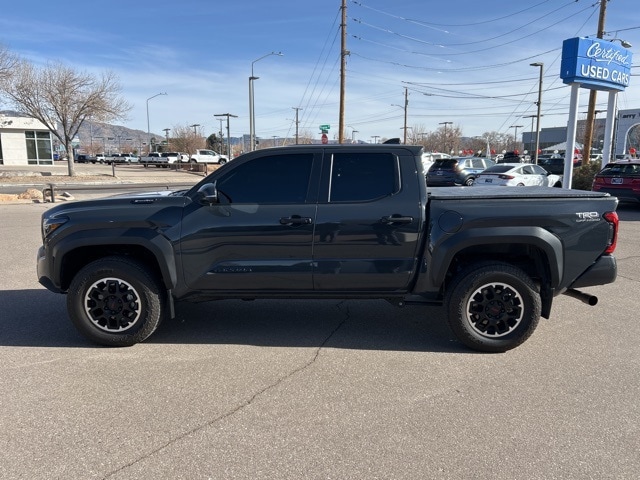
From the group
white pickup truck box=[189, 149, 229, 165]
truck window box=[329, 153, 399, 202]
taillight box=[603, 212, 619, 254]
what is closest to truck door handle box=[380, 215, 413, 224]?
truck window box=[329, 153, 399, 202]

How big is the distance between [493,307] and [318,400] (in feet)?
6.17

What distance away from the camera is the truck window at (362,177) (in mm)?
4348

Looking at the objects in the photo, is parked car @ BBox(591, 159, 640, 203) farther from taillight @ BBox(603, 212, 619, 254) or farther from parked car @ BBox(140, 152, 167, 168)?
parked car @ BBox(140, 152, 167, 168)

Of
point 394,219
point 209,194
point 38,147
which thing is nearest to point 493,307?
point 394,219

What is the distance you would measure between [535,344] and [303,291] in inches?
89.0

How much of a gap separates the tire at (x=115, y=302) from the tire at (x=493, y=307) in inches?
107

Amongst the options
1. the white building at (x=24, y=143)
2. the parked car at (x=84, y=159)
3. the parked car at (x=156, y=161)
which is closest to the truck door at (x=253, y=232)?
the white building at (x=24, y=143)

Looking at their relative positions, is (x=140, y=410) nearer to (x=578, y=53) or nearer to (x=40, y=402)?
(x=40, y=402)

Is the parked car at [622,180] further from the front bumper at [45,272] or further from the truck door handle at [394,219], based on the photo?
the front bumper at [45,272]

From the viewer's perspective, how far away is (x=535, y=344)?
4559 millimetres

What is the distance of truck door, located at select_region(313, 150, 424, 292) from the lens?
4.25 metres

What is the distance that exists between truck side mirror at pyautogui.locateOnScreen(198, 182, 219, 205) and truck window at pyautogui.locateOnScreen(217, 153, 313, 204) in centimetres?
13

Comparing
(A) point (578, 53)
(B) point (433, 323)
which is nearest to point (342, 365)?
(B) point (433, 323)

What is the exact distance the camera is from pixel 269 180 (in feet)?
14.4
